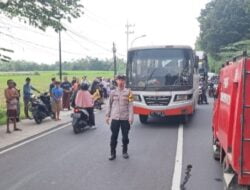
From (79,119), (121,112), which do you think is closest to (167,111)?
(79,119)

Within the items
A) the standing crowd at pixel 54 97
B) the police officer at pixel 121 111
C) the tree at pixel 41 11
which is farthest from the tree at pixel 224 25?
the police officer at pixel 121 111

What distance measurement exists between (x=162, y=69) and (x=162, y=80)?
42 centimetres

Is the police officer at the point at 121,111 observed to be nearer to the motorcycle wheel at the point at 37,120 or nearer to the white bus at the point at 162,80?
the white bus at the point at 162,80

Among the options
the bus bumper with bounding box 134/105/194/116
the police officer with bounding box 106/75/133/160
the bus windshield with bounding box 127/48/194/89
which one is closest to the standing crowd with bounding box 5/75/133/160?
the police officer with bounding box 106/75/133/160

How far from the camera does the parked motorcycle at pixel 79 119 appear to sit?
15.9m

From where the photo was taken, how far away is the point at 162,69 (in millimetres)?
17609

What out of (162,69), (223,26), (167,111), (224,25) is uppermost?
(224,25)

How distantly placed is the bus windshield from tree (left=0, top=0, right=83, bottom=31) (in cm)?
393

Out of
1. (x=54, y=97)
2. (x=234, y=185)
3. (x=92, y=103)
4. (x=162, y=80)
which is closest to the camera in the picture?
(x=234, y=185)

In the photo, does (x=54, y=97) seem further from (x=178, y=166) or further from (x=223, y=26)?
(x=223, y=26)

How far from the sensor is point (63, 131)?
16719 mm

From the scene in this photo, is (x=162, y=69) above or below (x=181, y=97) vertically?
above

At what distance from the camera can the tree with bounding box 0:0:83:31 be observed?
18.9 meters

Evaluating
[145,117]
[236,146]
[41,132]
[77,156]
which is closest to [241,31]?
[145,117]
